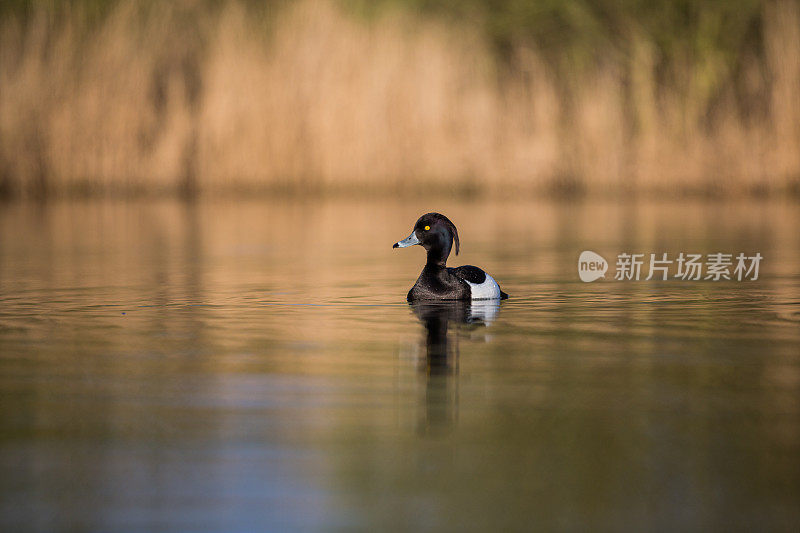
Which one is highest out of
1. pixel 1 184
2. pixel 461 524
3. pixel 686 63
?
pixel 686 63

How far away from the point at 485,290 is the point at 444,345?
5.85ft

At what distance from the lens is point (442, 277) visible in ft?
Answer: 26.2

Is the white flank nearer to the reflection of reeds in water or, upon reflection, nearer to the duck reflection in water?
the duck reflection in water

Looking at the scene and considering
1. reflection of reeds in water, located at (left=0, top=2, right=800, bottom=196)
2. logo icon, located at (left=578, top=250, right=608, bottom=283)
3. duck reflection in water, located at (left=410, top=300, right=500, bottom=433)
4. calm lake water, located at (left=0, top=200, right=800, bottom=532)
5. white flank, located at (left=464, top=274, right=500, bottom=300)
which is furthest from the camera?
reflection of reeds in water, located at (left=0, top=2, right=800, bottom=196)

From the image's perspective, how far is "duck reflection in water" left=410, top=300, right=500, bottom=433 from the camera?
4.41 m

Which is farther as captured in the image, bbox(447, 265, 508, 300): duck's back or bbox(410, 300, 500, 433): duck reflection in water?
bbox(447, 265, 508, 300): duck's back

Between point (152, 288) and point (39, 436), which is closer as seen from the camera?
point (39, 436)

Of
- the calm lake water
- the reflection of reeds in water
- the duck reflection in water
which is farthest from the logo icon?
the reflection of reeds in water

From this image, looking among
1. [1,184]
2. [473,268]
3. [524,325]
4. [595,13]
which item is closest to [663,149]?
[595,13]

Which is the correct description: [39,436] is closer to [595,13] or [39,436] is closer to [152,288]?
[152,288]

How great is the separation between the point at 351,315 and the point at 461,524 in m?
4.29

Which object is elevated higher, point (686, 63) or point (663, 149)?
point (686, 63)

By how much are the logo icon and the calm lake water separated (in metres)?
0.12

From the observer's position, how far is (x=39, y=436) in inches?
160
